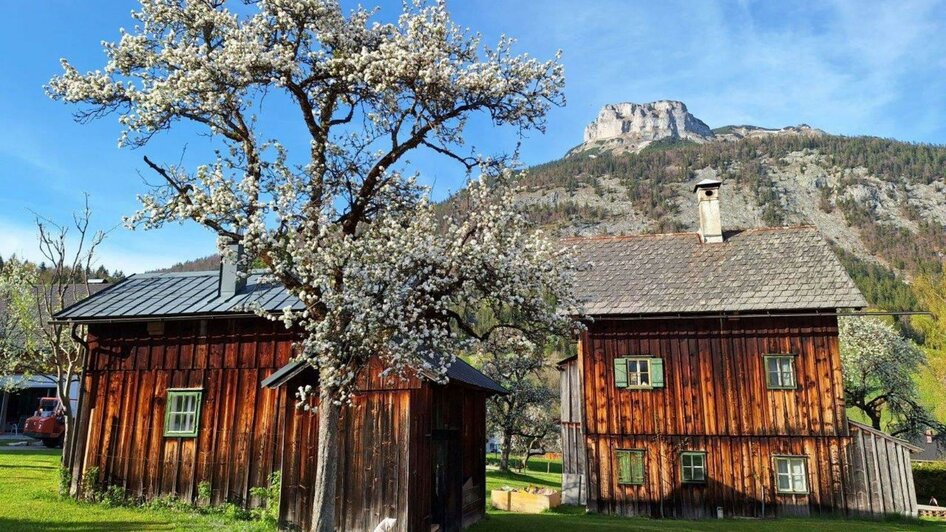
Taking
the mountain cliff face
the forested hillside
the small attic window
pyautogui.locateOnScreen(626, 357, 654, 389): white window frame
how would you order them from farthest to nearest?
1. the mountain cliff face
2. the forested hillside
3. pyautogui.locateOnScreen(626, 357, 654, 389): white window frame
4. the small attic window

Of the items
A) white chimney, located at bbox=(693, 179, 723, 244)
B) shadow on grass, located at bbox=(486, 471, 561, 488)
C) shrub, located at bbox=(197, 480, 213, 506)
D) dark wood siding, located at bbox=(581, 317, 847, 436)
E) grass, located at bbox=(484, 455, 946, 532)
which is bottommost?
shadow on grass, located at bbox=(486, 471, 561, 488)

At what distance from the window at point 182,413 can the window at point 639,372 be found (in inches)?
545

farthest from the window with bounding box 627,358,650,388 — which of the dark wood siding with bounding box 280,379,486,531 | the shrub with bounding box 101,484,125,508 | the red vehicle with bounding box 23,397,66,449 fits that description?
the red vehicle with bounding box 23,397,66,449

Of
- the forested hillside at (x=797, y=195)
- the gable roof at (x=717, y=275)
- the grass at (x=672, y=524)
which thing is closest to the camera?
the grass at (x=672, y=524)

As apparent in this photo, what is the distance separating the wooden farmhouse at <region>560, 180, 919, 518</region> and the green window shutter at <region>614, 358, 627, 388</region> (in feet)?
0.12

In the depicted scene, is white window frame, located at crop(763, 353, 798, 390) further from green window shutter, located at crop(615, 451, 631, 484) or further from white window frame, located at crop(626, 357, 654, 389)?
green window shutter, located at crop(615, 451, 631, 484)

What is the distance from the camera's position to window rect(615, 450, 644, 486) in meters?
22.0

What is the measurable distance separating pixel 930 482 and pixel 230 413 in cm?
3038

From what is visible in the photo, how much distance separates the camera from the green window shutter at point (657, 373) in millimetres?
22312

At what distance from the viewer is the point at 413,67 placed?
11383mm

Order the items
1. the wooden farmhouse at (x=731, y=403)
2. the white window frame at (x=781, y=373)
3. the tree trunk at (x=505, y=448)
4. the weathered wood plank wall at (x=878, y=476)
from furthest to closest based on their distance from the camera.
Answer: the tree trunk at (x=505, y=448)
the white window frame at (x=781, y=373)
the wooden farmhouse at (x=731, y=403)
the weathered wood plank wall at (x=878, y=476)

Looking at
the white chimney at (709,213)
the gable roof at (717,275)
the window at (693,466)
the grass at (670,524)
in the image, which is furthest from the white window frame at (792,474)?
the white chimney at (709,213)

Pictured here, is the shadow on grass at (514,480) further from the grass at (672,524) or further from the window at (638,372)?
the grass at (672,524)

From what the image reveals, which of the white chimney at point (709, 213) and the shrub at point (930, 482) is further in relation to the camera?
Answer: the shrub at point (930, 482)
